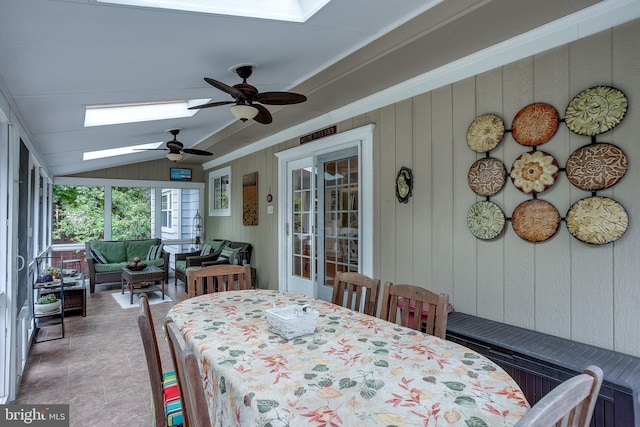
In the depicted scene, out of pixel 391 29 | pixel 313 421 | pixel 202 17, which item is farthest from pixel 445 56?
pixel 313 421

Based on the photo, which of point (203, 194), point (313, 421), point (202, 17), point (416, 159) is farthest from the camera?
point (203, 194)

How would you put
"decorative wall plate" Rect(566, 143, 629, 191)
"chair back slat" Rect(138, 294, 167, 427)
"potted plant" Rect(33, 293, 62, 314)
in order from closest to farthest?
"chair back slat" Rect(138, 294, 167, 427), "decorative wall plate" Rect(566, 143, 629, 191), "potted plant" Rect(33, 293, 62, 314)

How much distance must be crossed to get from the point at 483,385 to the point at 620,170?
5.23 ft

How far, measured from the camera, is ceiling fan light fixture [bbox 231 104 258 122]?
108 inches

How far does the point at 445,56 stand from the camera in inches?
104

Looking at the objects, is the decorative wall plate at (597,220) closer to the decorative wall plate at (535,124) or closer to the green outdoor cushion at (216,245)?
the decorative wall plate at (535,124)

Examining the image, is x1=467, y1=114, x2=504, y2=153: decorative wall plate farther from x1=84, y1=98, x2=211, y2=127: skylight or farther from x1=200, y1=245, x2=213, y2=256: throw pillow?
x1=200, y1=245, x2=213, y2=256: throw pillow

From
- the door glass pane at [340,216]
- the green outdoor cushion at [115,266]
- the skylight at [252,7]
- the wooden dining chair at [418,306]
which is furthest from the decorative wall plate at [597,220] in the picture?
the green outdoor cushion at [115,266]

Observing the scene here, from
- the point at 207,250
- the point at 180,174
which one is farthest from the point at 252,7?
the point at 180,174

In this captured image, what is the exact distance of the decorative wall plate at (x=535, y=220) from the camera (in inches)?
87.7

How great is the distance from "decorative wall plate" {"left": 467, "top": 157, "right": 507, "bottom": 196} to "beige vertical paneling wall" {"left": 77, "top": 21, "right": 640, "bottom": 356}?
5 cm

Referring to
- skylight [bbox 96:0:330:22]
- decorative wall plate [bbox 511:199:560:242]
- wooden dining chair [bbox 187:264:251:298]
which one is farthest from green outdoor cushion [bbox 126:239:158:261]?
decorative wall plate [bbox 511:199:560:242]

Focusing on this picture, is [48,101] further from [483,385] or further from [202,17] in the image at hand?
[483,385]

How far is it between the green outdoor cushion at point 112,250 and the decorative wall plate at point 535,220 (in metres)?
6.96
